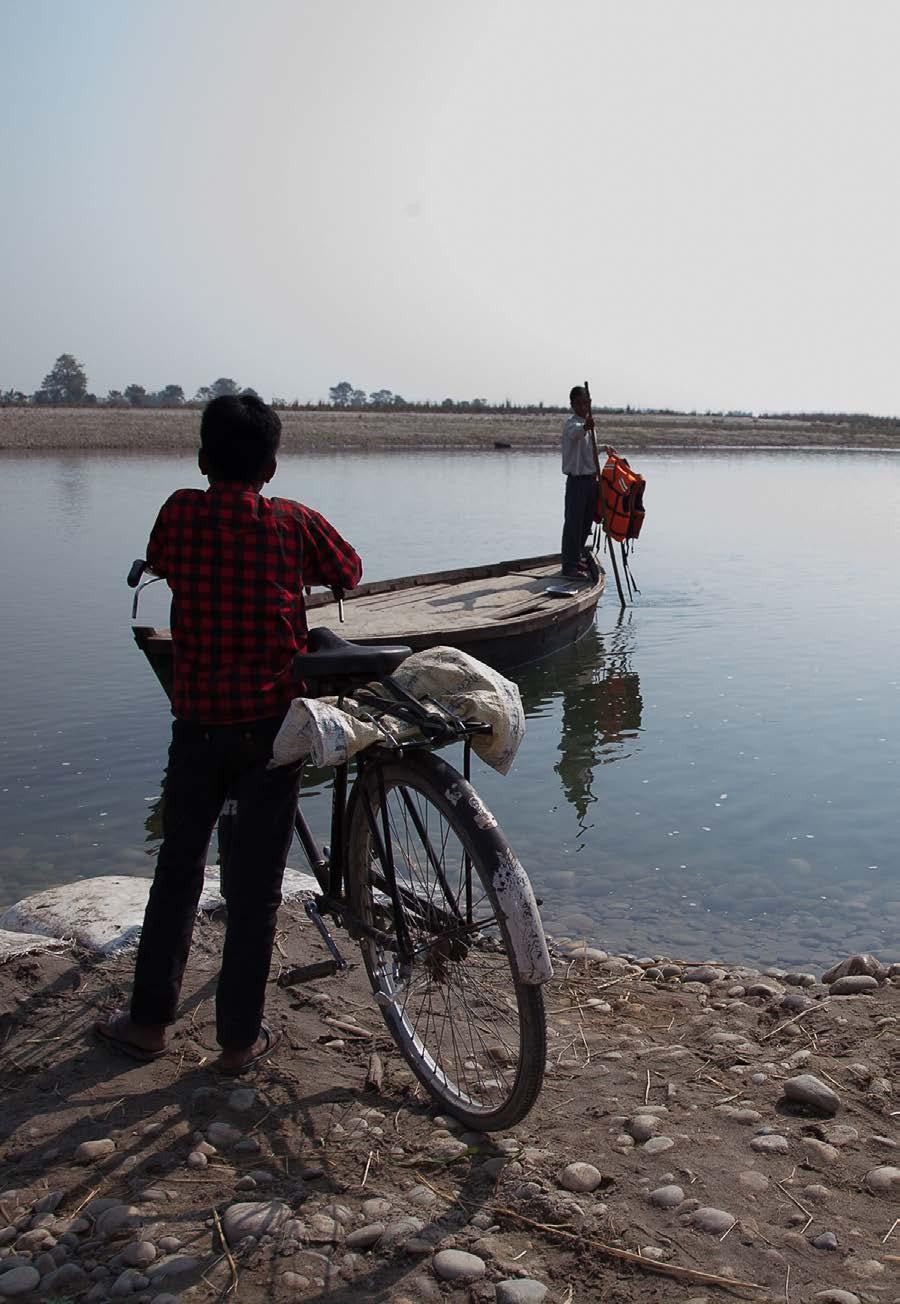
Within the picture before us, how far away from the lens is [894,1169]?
2.99 m

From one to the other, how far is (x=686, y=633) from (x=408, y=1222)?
40.9 feet

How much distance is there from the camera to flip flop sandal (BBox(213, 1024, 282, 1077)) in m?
3.48

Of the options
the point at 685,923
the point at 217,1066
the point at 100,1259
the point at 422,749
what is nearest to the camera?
the point at 100,1259

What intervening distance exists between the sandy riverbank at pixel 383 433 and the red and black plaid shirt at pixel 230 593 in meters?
44.9

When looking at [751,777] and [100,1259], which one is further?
[751,777]

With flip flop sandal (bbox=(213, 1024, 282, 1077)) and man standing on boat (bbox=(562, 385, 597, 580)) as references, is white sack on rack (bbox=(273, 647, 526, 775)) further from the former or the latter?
man standing on boat (bbox=(562, 385, 597, 580))

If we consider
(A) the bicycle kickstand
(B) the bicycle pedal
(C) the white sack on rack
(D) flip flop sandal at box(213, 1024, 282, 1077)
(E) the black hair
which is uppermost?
(E) the black hair

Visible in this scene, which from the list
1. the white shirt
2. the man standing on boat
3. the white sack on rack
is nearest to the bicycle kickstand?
the white sack on rack

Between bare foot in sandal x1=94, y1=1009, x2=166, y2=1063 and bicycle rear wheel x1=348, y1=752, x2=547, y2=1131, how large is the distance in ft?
2.26

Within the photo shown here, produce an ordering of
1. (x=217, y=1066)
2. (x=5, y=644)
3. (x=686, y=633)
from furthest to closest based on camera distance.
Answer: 1. (x=686, y=633)
2. (x=5, y=644)
3. (x=217, y=1066)

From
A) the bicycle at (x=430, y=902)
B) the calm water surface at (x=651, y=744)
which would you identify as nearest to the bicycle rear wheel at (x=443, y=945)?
the bicycle at (x=430, y=902)

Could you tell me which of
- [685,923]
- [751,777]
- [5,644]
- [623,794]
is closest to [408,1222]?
[685,923]

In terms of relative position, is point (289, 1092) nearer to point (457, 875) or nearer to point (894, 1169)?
point (457, 875)

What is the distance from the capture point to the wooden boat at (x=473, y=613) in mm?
9844
